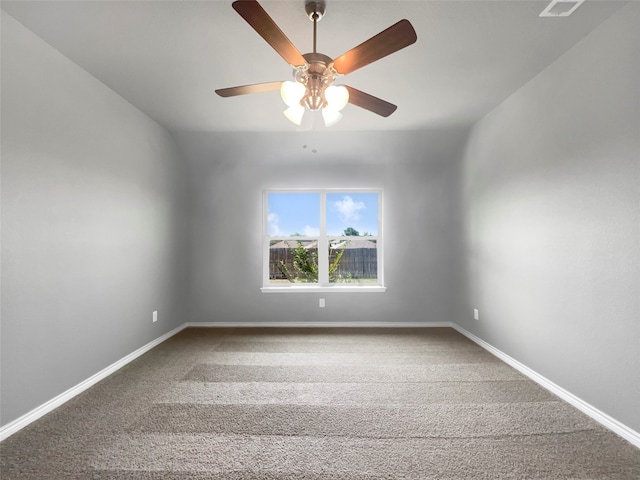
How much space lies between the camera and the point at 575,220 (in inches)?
84.0

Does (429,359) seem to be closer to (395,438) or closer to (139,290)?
(395,438)

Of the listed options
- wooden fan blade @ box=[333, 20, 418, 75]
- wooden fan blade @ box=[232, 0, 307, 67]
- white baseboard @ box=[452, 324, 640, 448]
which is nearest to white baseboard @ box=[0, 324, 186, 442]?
wooden fan blade @ box=[232, 0, 307, 67]

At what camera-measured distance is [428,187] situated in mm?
4203

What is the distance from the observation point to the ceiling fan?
1.39 meters

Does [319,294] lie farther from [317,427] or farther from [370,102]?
[370,102]

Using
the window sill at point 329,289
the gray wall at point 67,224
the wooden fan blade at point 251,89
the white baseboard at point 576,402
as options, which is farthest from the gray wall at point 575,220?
the gray wall at point 67,224

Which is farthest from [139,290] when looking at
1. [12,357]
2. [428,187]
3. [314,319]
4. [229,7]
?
[428,187]

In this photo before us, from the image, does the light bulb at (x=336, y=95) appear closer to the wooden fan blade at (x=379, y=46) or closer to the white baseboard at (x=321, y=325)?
the wooden fan blade at (x=379, y=46)

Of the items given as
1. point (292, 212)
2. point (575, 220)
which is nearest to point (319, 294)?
point (292, 212)

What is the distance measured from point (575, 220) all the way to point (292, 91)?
2078 mm

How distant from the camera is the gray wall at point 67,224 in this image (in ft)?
6.15

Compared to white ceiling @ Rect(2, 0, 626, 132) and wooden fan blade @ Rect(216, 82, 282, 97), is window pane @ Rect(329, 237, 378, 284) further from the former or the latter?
wooden fan blade @ Rect(216, 82, 282, 97)

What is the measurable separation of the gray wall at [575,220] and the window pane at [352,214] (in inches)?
60.1

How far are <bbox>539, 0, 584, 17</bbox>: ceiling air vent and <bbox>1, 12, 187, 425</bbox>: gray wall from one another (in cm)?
315
